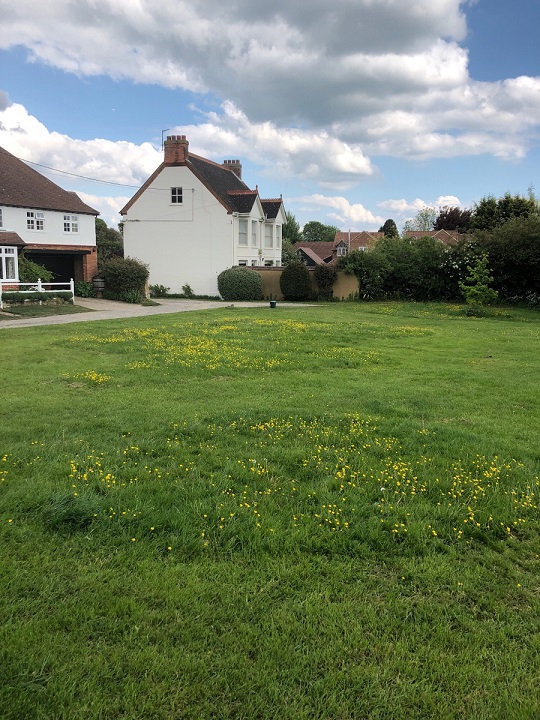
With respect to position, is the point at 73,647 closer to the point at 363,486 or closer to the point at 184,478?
the point at 184,478

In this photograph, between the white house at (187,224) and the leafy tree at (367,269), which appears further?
the white house at (187,224)

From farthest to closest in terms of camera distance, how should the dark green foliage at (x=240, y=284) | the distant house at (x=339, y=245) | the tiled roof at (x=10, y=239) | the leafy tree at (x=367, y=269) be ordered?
1. the distant house at (x=339, y=245)
2. the dark green foliage at (x=240, y=284)
3. the leafy tree at (x=367, y=269)
4. the tiled roof at (x=10, y=239)

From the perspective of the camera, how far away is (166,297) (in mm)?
38281

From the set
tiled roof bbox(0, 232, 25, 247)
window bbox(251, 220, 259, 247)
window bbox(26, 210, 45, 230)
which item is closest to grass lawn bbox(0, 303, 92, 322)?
tiled roof bbox(0, 232, 25, 247)

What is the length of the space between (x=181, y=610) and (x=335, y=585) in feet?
3.31

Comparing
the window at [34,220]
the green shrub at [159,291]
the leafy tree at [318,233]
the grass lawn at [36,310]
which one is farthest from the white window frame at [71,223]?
the leafy tree at [318,233]

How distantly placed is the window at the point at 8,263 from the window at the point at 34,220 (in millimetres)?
4131

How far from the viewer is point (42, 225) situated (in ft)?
107

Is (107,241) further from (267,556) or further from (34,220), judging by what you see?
(267,556)

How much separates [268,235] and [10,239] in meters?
20.9

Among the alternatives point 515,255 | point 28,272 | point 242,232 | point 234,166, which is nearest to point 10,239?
point 28,272

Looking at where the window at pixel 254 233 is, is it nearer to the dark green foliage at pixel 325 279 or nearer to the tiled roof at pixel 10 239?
the dark green foliage at pixel 325 279

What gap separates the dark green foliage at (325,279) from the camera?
112 ft

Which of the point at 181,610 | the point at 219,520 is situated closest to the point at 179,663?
the point at 181,610
